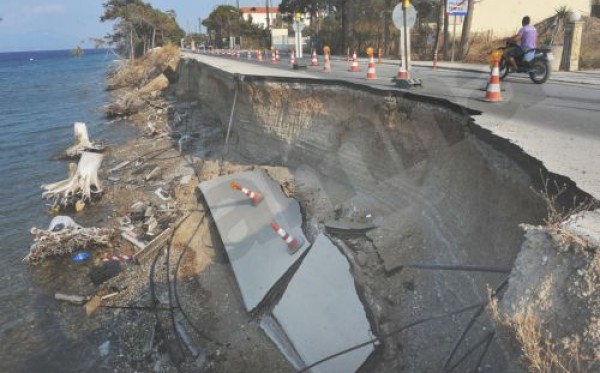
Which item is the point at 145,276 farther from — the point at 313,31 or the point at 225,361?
the point at 313,31

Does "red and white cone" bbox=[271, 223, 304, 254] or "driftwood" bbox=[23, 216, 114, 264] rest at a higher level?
"red and white cone" bbox=[271, 223, 304, 254]

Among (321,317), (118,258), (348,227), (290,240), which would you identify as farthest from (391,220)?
(118,258)

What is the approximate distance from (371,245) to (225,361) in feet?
9.14

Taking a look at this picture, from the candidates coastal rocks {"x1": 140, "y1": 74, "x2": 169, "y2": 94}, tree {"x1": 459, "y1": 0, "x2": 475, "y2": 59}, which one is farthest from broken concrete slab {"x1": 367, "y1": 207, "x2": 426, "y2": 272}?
coastal rocks {"x1": 140, "y1": 74, "x2": 169, "y2": 94}

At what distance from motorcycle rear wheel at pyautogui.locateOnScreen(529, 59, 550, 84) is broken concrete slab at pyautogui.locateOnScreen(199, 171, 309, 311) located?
7.40 metres

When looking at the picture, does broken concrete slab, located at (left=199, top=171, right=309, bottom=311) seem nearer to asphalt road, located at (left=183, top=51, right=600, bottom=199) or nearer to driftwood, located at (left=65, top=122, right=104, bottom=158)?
asphalt road, located at (left=183, top=51, right=600, bottom=199)

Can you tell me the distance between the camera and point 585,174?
443 cm

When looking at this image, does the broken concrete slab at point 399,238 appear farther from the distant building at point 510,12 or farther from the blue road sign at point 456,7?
the distant building at point 510,12

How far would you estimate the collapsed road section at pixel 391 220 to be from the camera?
4.89 meters

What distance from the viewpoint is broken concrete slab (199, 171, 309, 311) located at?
23.6 ft

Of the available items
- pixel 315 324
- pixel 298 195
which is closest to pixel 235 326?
pixel 315 324

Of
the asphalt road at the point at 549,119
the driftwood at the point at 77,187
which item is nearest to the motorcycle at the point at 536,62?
the asphalt road at the point at 549,119

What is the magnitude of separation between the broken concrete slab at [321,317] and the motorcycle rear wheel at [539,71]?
27.1ft

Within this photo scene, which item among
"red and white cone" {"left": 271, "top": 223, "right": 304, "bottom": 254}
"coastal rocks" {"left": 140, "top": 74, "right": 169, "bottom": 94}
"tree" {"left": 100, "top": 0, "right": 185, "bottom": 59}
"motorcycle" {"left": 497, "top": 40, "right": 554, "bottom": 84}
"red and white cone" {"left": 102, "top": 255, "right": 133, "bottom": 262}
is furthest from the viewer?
"tree" {"left": 100, "top": 0, "right": 185, "bottom": 59}
